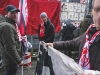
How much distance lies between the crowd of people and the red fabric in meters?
1.42

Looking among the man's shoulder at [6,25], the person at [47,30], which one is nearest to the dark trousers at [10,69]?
the man's shoulder at [6,25]

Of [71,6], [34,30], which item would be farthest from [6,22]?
[71,6]

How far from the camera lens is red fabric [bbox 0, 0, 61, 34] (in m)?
7.64

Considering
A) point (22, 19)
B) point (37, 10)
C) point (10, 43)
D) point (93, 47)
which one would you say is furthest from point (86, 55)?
point (37, 10)

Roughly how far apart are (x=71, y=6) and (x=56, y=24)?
4.75ft

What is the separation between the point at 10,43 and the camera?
11.0 feet

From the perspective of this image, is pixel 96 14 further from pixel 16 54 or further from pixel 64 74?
pixel 16 54

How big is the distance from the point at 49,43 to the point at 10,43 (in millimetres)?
1059

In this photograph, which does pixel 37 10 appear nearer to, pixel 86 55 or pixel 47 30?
pixel 47 30

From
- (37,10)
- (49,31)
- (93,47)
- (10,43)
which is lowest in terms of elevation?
(49,31)

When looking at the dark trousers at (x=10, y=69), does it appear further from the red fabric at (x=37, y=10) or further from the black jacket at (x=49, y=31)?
the red fabric at (x=37, y=10)

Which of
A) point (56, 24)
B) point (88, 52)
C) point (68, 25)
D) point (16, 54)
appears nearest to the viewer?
point (88, 52)

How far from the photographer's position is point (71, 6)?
31.6 ft

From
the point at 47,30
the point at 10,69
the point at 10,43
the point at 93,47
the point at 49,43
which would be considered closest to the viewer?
the point at 93,47
